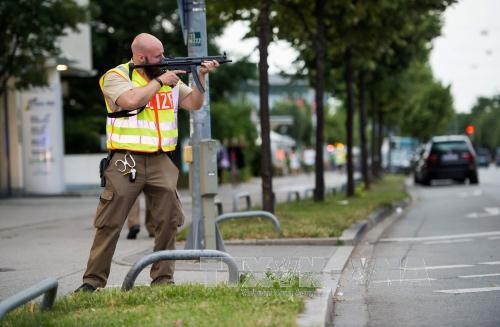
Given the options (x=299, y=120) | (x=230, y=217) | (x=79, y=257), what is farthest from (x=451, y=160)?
(x=299, y=120)

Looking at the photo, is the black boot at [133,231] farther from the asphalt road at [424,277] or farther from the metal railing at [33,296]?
the metal railing at [33,296]

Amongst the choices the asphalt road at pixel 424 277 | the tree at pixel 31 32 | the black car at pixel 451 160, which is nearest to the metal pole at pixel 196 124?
the asphalt road at pixel 424 277

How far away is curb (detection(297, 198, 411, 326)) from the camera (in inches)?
226

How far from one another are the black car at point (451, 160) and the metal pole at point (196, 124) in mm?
24532

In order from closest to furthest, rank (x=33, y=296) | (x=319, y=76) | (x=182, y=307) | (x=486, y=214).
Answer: (x=33, y=296) < (x=182, y=307) < (x=486, y=214) < (x=319, y=76)

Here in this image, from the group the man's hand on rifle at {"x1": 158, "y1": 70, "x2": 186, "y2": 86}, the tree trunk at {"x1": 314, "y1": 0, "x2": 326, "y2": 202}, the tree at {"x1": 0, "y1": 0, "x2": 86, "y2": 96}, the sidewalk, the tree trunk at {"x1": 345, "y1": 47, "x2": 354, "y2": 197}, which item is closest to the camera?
the man's hand on rifle at {"x1": 158, "y1": 70, "x2": 186, "y2": 86}

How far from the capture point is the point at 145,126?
22.7 ft

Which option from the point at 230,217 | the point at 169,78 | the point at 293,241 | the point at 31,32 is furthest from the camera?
the point at 31,32

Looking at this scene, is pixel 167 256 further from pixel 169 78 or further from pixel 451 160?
pixel 451 160

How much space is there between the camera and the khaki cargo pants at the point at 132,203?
6828mm

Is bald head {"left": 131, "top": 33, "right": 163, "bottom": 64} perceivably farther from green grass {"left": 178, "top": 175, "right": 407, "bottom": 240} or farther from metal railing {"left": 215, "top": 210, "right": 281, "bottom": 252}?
green grass {"left": 178, "top": 175, "right": 407, "bottom": 240}

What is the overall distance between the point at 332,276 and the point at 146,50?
2873 mm

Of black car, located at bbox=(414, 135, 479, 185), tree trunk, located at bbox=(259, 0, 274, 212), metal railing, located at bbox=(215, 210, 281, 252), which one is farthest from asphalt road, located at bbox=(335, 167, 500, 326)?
black car, located at bbox=(414, 135, 479, 185)

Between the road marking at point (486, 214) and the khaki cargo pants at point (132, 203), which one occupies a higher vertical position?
the khaki cargo pants at point (132, 203)
